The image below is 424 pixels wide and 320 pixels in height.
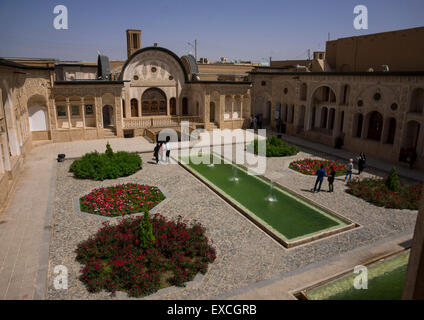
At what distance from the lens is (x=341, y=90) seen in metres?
24.1

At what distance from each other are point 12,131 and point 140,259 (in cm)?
1314

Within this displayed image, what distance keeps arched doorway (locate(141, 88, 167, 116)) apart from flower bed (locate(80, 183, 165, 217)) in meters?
17.0

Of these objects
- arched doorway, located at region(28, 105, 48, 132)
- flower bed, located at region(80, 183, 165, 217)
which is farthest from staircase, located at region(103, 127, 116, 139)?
flower bed, located at region(80, 183, 165, 217)

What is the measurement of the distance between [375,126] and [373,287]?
16656 millimetres

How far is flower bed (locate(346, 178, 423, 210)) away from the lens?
1383cm

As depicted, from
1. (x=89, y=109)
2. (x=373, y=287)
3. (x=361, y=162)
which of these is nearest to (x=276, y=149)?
(x=361, y=162)

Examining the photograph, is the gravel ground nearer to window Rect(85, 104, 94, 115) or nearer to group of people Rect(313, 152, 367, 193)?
group of people Rect(313, 152, 367, 193)

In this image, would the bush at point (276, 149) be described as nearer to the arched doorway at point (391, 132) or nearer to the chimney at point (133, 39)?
the arched doorway at point (391, 132)

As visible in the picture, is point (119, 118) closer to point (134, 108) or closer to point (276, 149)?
point (134, 108)

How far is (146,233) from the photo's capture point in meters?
9.60

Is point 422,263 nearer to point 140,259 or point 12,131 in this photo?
point 140,259
